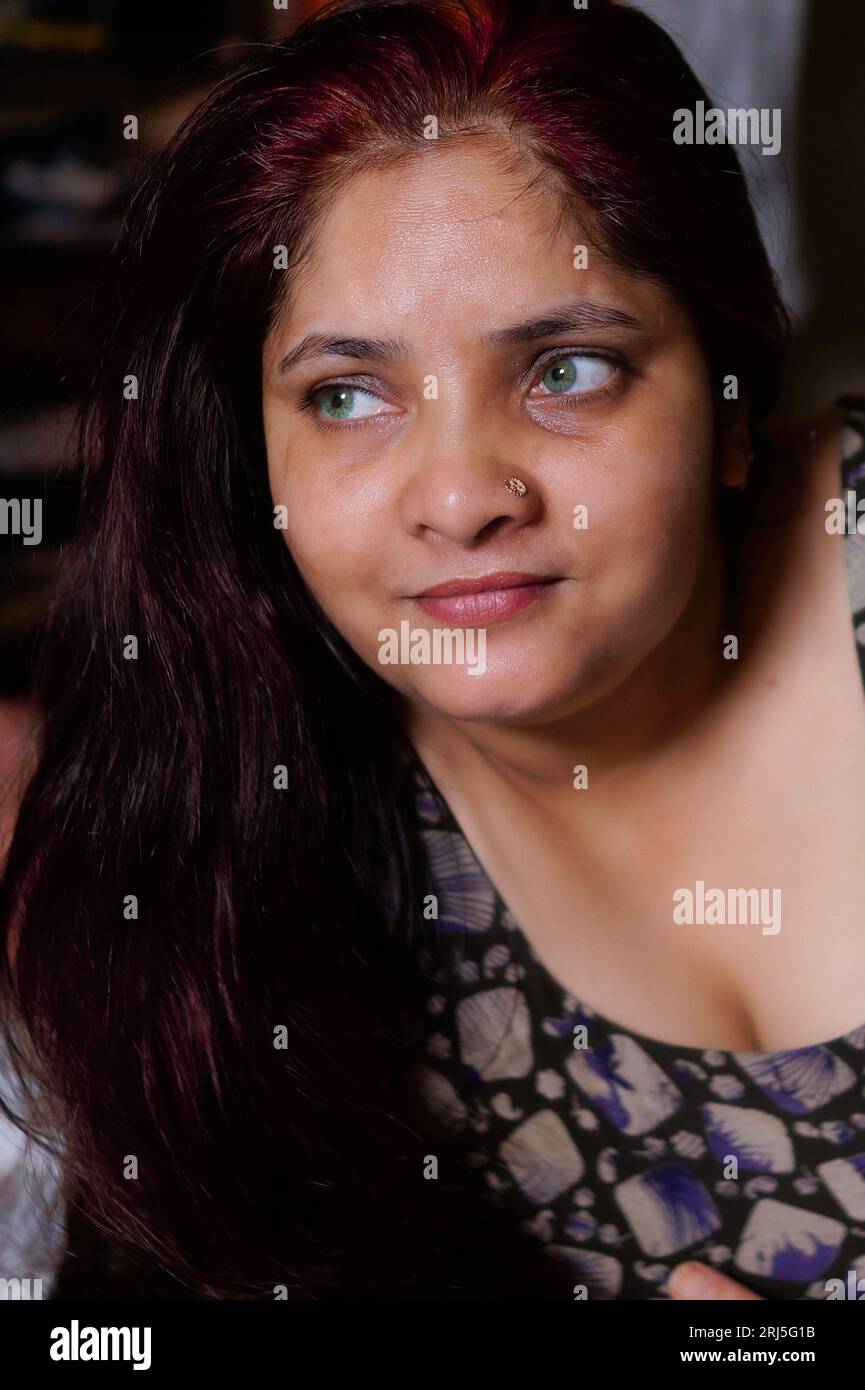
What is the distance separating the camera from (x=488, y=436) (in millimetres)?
721

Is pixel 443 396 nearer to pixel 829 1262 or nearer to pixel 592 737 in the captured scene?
pixel 592 737

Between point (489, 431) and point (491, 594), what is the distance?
3.7 inches

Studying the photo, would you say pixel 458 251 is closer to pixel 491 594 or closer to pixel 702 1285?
pixel 491 594

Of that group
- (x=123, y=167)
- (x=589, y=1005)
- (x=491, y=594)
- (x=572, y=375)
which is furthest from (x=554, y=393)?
(x=123, y=167)

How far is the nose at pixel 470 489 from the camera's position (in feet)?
2.34

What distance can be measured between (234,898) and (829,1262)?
48cm

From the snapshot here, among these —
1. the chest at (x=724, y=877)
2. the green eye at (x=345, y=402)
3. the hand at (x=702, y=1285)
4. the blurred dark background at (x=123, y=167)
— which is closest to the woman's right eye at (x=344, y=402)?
the green eye at (x=345, y=402)

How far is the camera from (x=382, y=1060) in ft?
3.18

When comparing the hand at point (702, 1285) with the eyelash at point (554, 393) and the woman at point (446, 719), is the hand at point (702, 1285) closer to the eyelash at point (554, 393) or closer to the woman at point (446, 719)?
the woman at point (446, 719)

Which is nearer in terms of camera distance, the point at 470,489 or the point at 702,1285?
the point at 470,489

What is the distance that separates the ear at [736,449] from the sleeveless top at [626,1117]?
9 centimetres

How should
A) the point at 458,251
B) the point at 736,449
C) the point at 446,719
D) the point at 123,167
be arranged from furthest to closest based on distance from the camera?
the point at 123,167
the point at 446,719
the point at 736,449
the point at 458,251
